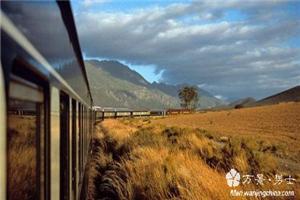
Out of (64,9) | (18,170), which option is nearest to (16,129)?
(18,170)

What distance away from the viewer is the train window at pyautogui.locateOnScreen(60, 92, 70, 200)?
4316 millimetres

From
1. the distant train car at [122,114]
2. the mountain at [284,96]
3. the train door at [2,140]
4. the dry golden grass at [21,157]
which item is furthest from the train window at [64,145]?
the mountain at [284,96]

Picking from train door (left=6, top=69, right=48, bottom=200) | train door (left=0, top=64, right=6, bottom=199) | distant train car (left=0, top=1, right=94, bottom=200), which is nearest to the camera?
train door (left=0, top=64, right=6, bottom=199)

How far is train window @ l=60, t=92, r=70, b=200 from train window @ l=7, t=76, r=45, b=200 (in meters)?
1.45

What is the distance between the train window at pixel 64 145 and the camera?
432 cm

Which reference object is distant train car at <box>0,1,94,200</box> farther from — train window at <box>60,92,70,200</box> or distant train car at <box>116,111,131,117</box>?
distant train car at <box>116,111,131,117</box>

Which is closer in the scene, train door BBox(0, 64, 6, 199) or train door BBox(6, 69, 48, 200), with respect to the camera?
train door BBox(0, 64, 6, 199)

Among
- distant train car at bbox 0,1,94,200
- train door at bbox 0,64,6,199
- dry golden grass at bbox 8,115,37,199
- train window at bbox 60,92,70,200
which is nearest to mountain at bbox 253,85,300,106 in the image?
train window at bbox 60,92,70,200

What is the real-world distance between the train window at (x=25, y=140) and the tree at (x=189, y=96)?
124m

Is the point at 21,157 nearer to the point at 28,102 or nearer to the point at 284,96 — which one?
the point at 28,102

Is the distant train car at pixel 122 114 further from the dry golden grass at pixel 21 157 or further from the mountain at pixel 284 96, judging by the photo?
the dry golden grass at pixel 21 157

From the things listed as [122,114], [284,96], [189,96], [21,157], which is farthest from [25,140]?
[189,96]

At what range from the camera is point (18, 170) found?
229cm

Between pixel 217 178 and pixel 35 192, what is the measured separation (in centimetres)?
788
